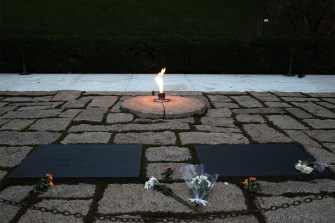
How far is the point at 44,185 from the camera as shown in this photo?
2.87 m

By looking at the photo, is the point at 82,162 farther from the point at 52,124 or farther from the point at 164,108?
the point at 164,108

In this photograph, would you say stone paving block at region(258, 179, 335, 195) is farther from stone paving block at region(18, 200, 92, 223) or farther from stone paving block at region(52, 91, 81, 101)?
stone paving block at region(52, 91, 81, 101)

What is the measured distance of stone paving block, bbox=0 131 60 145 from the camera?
4.04m

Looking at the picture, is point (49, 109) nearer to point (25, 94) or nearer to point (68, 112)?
point (68, 112)

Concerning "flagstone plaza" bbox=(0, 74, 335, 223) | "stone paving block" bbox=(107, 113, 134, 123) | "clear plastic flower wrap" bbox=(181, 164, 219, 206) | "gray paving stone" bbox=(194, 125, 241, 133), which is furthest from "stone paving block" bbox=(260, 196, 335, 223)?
"stone paving block" bbox=(107, 113, 134, 123)

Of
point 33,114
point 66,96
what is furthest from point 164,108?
point 66,96

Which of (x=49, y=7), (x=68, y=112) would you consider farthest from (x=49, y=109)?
(x=49, y=7)

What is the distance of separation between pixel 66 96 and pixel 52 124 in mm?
2068

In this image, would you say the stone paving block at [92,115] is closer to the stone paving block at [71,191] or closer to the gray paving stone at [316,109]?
the stone paving block at [71,191]

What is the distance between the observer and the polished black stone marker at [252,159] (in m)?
3.19

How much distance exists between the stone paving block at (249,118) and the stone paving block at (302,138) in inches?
24.3

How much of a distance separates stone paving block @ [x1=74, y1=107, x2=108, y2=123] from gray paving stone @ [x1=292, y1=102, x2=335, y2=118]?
3643 mm

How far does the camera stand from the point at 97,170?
3174 mm

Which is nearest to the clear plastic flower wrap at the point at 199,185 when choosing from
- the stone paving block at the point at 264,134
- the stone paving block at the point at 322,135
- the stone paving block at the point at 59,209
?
the stone paving block at the point at 59,209
